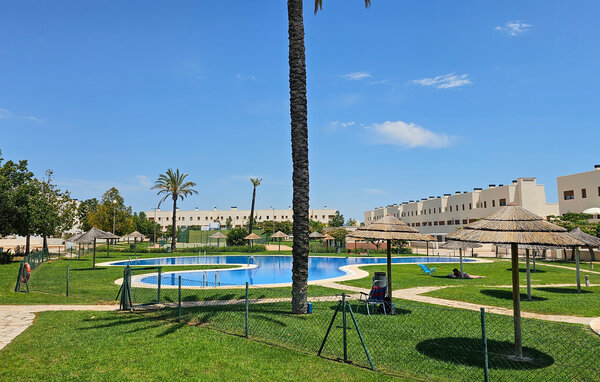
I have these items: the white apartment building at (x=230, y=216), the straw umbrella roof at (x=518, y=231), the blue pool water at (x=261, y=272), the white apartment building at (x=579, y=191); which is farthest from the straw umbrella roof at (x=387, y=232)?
the white apartment building at (x=230, y=216)

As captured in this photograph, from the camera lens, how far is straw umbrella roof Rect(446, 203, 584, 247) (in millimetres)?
7133

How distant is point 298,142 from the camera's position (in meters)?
11.7

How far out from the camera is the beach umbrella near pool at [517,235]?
7.13 metres

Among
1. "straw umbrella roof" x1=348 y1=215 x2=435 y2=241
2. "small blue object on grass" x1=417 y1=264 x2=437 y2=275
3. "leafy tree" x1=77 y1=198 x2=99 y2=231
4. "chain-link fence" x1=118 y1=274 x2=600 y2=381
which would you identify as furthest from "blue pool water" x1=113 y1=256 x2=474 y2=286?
"leafy tree" x1=77 y1=198 x2=99 y2=231

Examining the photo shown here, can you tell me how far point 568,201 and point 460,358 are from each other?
49776 millimetres

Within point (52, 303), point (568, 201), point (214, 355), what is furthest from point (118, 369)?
point (568, 201)

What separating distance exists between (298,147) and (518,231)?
251 inches

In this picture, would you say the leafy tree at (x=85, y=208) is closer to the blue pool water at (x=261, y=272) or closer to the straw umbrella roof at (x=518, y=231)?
the blue pool water at (x=261, y=272)

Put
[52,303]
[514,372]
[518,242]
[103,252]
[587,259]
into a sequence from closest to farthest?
[514,372] → [518,242] → [52,303] → [587,259] → [103,252]

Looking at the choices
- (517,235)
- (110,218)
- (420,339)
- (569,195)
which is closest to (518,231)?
(517,235)

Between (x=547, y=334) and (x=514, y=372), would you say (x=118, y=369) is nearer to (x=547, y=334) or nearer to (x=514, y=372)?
(x=514, y=372)

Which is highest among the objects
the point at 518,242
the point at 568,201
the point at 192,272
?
the point at 568,201

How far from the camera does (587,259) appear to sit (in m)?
32.3

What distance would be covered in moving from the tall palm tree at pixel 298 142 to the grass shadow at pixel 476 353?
422 cm
